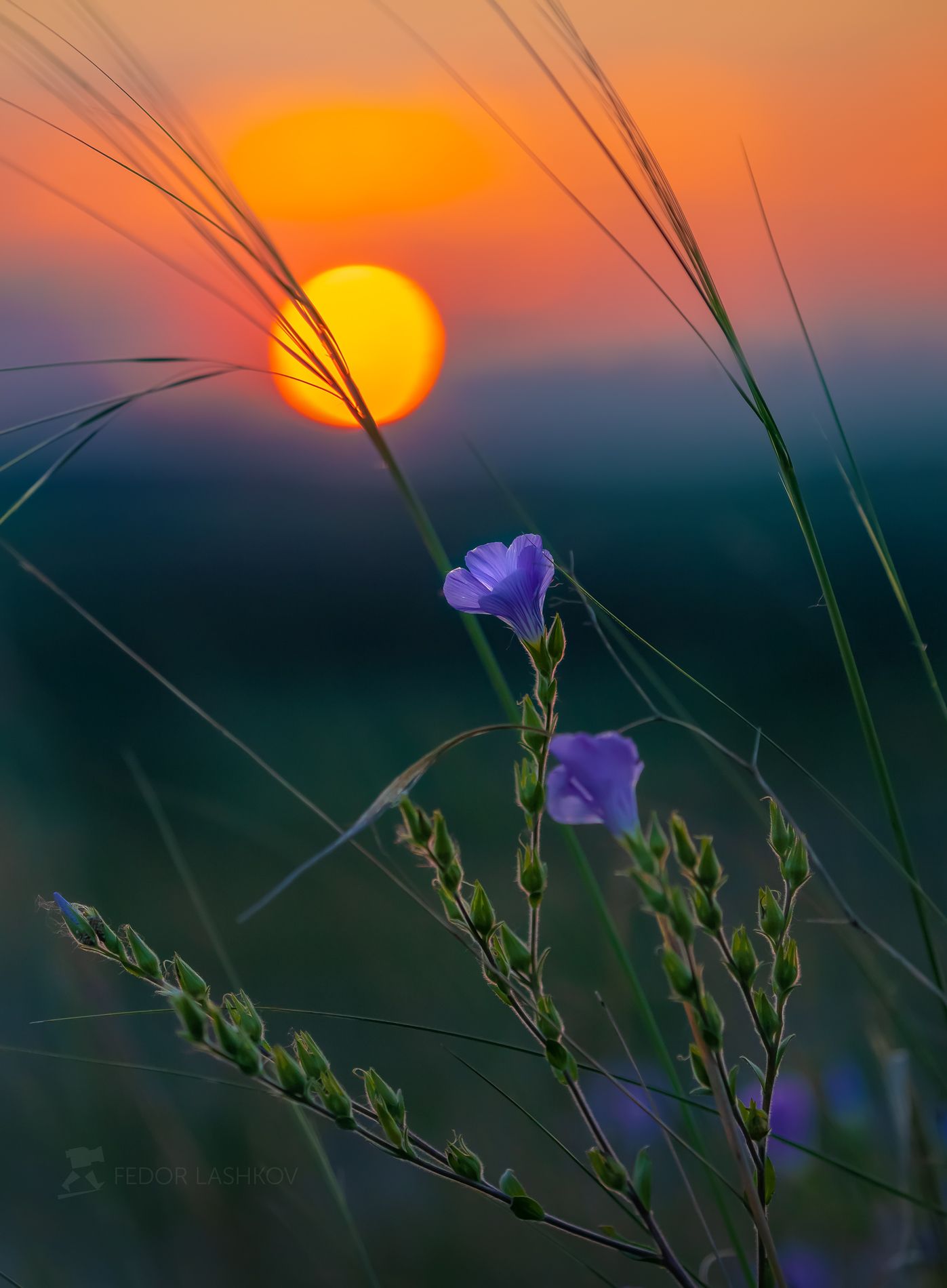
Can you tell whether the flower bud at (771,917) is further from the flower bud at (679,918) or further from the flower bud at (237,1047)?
the flower bud at (237,1047)

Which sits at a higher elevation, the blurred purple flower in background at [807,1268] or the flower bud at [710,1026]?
the flower bud at [710,1026]

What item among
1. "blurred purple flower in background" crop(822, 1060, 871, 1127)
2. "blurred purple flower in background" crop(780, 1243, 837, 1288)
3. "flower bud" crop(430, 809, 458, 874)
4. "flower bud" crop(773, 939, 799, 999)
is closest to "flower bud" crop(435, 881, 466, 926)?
"flower bud" crop(430, 809, 458, 874)

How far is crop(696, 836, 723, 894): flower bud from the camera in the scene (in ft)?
1.89

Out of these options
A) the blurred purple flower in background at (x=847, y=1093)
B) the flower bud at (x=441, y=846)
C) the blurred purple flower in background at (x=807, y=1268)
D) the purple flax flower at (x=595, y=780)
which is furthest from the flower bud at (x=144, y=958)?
the blurred purple flower in background at (x=807, y=1268)

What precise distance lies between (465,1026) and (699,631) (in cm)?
289

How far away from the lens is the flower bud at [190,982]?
69cm

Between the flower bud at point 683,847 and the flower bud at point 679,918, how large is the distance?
28 millimetres

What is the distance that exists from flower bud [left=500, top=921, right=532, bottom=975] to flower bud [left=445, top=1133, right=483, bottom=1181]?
0.42 feet

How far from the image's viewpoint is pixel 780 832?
0.67m

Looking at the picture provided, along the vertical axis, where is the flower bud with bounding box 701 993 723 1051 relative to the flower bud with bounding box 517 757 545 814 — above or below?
below

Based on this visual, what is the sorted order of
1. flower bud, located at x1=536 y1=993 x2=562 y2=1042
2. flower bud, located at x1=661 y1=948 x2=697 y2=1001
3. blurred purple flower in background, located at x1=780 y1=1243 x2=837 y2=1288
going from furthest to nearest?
blurred purple flower in background, located at x1=780 y1=1243 x2=837 y2=1288 → flower bud, located at x1=536 y1=993 x2=562 y2=1042 → flower bud, located at x1=661 y1=948 x2=697 y2=1001

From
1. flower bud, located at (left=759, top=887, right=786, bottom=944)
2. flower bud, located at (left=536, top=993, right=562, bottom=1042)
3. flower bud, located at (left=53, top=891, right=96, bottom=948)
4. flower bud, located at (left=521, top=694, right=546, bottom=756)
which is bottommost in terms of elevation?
flower bud, located at (left=53, top=891, right=96, bottom=948)

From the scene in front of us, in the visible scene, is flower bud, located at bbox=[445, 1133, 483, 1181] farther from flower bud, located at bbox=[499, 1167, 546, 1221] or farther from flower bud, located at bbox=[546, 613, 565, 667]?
flower bud, located at bbox=[546, 613, 565, 667]

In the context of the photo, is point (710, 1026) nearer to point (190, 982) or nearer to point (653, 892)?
point (653, 892)
